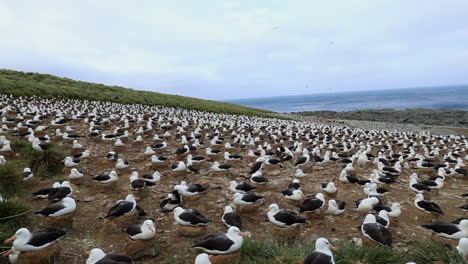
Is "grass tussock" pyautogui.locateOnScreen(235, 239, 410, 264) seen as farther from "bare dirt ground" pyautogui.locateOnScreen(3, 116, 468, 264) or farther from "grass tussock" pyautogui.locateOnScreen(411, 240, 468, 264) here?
"bare dirt ground" pyautogui.locateOnScreen(3, 116, 468, 264)

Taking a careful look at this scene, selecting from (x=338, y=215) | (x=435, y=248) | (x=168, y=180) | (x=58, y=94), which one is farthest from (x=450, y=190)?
(x=58, y=94)

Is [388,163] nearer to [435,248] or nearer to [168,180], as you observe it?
[435,248]

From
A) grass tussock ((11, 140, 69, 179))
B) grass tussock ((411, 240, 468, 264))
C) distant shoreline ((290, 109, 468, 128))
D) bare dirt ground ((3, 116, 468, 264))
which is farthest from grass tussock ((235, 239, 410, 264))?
distant shoreline ((290, 109, 468, 128))

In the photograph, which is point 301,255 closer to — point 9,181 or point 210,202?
point 210,202

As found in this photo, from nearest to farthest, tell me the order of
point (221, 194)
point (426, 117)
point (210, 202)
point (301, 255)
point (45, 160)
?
point (301, 255), point (210, 202), point (221, 194), point (45, 160), point (426, 117)

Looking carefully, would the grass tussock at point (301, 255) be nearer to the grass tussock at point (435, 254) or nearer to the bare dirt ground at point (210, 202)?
the grass tussock at point (435, 254)

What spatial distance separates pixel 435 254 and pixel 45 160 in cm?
1175

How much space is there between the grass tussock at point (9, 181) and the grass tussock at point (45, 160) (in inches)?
52.8

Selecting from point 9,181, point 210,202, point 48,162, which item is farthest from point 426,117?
point 9,181

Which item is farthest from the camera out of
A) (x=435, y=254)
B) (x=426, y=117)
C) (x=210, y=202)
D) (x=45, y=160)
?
(x=426, y=117)

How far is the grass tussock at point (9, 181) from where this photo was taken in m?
9.02

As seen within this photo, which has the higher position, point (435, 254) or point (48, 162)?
point (48, 162)

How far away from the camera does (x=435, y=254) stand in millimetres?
6480

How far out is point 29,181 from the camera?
9.92m
